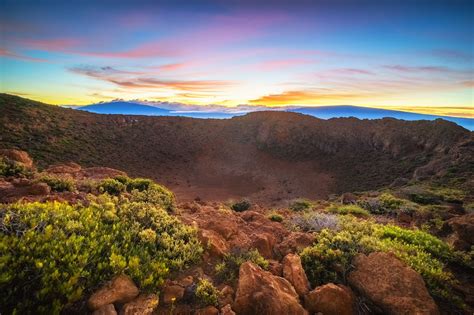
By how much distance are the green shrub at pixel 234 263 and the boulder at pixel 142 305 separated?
1.01 m

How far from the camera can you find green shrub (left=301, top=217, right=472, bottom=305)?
12.3 ft

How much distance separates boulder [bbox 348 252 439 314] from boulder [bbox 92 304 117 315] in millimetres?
2935

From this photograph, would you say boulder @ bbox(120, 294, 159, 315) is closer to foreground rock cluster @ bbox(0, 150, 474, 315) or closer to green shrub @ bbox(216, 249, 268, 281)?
foreground rock cluster @ bbox(0, 150, 474, 315)

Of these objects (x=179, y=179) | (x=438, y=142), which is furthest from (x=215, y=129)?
(x=438, y=142)

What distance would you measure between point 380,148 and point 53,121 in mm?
43252

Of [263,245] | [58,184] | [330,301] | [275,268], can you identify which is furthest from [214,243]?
[58,184]

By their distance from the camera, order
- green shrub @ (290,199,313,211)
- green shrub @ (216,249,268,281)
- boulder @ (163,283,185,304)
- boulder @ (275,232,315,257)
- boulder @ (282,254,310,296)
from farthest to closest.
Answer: green shrub @ (290,199,313,211) → boulder @ (275,232,315,257) → green shrub @ (216,249,268,281) → boulder @ (282,254,310,296) → boulder @ (163,283,185,304)

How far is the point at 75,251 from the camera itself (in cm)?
300

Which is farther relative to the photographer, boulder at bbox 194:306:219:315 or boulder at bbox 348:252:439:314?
boulder at bbox 348:252:439:314

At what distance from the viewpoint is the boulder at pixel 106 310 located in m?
2.50

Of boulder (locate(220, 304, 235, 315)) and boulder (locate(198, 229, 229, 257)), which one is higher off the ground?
boulder (locate(198, 229, 229, 257))

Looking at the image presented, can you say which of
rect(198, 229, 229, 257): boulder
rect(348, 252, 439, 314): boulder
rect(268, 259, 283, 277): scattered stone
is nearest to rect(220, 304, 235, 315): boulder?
rect(268, 259, 283, 277): scattered stone

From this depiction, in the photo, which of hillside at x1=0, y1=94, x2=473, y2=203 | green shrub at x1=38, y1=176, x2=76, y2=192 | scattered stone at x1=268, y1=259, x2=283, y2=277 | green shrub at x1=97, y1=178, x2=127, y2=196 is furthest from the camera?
hillside at x1=0, y1=94, x2=473, y2=203

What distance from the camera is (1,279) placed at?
90.7 inches
